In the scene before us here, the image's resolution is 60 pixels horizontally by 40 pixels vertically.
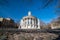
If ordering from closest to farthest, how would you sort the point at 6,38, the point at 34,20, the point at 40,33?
the point at 6,38 < the point at 40,33 < the point at 34,20

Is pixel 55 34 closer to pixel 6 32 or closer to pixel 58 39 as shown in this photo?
pixel 58 39

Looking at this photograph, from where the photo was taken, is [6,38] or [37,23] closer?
[6,38]

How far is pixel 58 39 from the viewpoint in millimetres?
3477

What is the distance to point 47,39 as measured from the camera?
3.48 metres

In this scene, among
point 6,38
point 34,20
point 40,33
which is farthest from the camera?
point 34,20

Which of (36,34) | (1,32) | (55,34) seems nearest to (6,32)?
(1,32)

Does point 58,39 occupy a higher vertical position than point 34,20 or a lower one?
lower

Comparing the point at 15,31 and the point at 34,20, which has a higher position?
the point at 34,20

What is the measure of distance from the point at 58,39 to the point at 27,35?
3.37ft

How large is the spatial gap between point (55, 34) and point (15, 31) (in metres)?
1.37

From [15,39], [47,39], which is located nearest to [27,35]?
[15,39]

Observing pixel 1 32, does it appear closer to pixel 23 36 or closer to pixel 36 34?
pixel 23 36

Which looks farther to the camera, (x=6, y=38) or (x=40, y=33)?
(x=40, y=33)

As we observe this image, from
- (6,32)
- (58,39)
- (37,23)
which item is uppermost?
(37,23)
